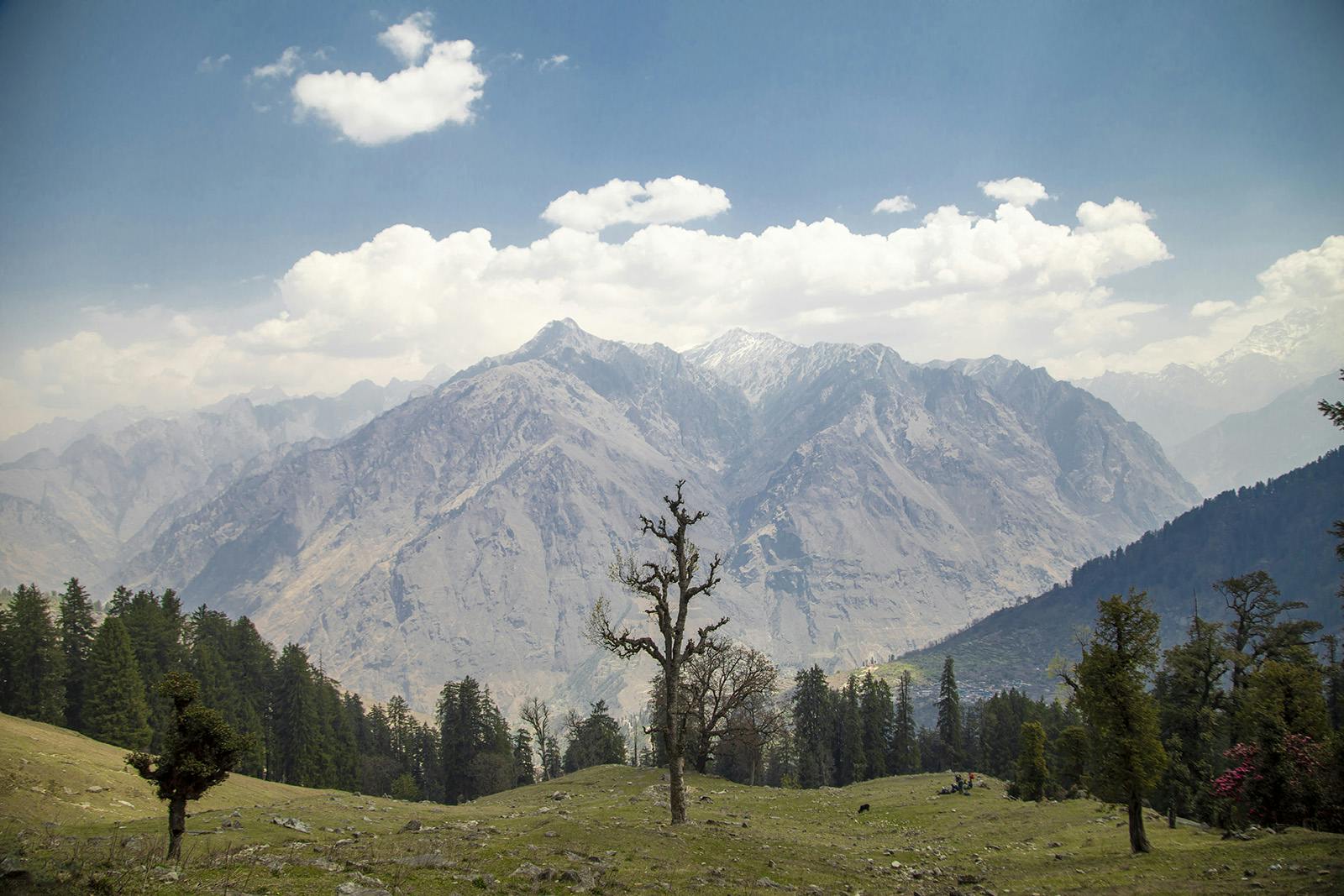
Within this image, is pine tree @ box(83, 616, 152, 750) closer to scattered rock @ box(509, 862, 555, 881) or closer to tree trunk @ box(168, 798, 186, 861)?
tree trunk @ box(168, 798, 186, 861)

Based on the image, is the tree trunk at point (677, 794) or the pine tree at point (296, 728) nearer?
the tree trunk at point (677, 794)

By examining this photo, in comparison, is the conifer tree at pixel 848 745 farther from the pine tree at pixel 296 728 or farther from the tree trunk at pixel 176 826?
the tree trunk at pixel 176 826

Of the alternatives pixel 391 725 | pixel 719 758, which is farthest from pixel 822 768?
pixel 391 725

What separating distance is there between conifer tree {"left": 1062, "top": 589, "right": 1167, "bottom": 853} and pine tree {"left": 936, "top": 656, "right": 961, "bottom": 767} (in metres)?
95.9

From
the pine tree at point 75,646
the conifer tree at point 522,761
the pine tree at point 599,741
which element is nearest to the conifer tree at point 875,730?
the pine tree at point 599,741

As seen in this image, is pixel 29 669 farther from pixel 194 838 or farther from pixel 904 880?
pixel 904 880

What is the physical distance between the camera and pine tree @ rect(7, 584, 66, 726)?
266 feet

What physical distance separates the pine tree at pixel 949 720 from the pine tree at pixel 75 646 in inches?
4978

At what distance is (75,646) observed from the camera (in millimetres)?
91938

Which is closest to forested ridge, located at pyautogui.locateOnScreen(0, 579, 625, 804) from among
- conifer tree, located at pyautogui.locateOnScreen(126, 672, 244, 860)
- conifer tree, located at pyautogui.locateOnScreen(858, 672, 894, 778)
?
conifer tree, located at pyautogui.locateOnScreen(858, 672, 894, 778)

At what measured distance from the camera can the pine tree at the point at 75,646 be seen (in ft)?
293

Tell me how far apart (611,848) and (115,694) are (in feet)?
255

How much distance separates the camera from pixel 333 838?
1379 inches

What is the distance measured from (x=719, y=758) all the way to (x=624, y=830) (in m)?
84.5
